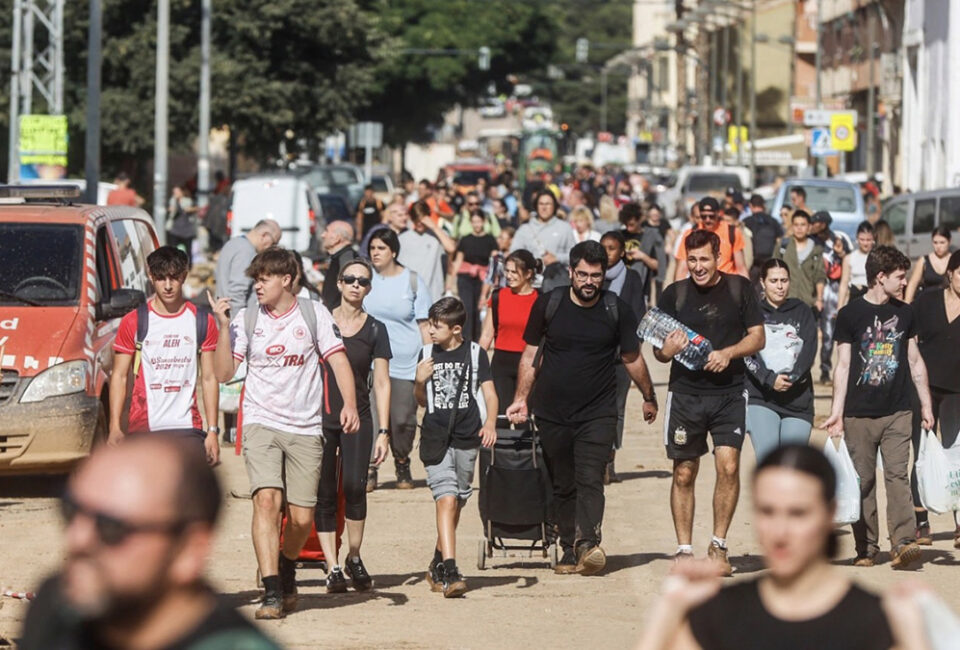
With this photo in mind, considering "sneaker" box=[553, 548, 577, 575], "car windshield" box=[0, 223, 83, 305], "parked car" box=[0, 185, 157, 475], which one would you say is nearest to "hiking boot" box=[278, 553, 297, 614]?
"sneaker" box=[553, 548, 577, 575]

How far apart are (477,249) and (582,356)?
9.62 m

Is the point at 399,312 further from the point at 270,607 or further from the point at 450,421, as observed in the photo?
the point at 270,607

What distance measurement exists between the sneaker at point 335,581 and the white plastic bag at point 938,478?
3.13m

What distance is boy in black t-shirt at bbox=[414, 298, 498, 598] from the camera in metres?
9.70

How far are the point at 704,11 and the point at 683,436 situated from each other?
69.3 m

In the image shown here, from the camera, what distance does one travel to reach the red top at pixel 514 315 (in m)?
12.1

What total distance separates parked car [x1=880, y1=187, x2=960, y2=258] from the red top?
15878 millimetres

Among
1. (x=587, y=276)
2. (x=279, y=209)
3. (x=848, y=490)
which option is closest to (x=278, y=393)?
(x=587, y=276)

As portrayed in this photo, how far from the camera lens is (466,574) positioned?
34.7 ft

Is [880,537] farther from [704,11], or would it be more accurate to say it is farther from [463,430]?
[704,11]

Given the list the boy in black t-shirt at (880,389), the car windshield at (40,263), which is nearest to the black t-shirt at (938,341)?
the boy in black t-shirt at (880,389)

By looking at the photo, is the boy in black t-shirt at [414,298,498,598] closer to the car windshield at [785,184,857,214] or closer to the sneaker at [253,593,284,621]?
the sneaker at [253,593,284,621]

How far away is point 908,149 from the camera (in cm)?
5456

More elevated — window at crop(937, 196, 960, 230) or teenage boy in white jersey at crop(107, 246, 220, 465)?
window at crop(937, 196, 960, 230)
